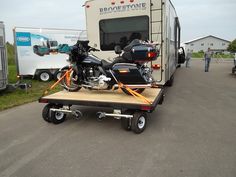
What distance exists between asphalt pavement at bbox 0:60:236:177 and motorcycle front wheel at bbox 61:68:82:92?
669 mm

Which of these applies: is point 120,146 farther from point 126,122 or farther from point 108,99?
point 108,99

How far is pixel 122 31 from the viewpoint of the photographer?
261 inches

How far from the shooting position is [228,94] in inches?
300

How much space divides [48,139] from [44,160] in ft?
2.62

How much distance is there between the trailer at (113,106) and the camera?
401 centimetres

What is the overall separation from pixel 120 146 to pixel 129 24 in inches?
160

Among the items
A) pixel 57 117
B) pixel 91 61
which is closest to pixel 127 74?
pixel 91 61

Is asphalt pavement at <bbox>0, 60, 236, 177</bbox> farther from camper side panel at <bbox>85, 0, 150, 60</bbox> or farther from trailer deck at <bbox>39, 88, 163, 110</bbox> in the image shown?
camper side panel at <bbox>85, 0, 150, 60</bbox>

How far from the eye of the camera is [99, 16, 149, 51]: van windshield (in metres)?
6.35

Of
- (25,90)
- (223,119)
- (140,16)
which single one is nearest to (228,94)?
(223,119)

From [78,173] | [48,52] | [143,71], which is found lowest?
[78,173]

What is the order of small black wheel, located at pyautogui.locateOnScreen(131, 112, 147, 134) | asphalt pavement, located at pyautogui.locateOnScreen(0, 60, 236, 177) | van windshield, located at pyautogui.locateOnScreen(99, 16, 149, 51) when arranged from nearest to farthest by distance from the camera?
asphalt pavement, located at pyautogui.locateOnScreen(0, 60, 236, 177) → small black wheel, located at pyautogui.locateOnScreen(131, 112, 147, 134) → van windshield, located at pyautogui.locateOnScreen(99, 16, 149, 51)

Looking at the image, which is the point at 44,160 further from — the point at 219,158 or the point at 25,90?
the point at 25,90

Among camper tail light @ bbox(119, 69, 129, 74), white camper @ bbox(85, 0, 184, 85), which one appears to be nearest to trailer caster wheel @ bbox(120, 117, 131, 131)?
camper tail light @ bbox(119, 69, 129, 74)
